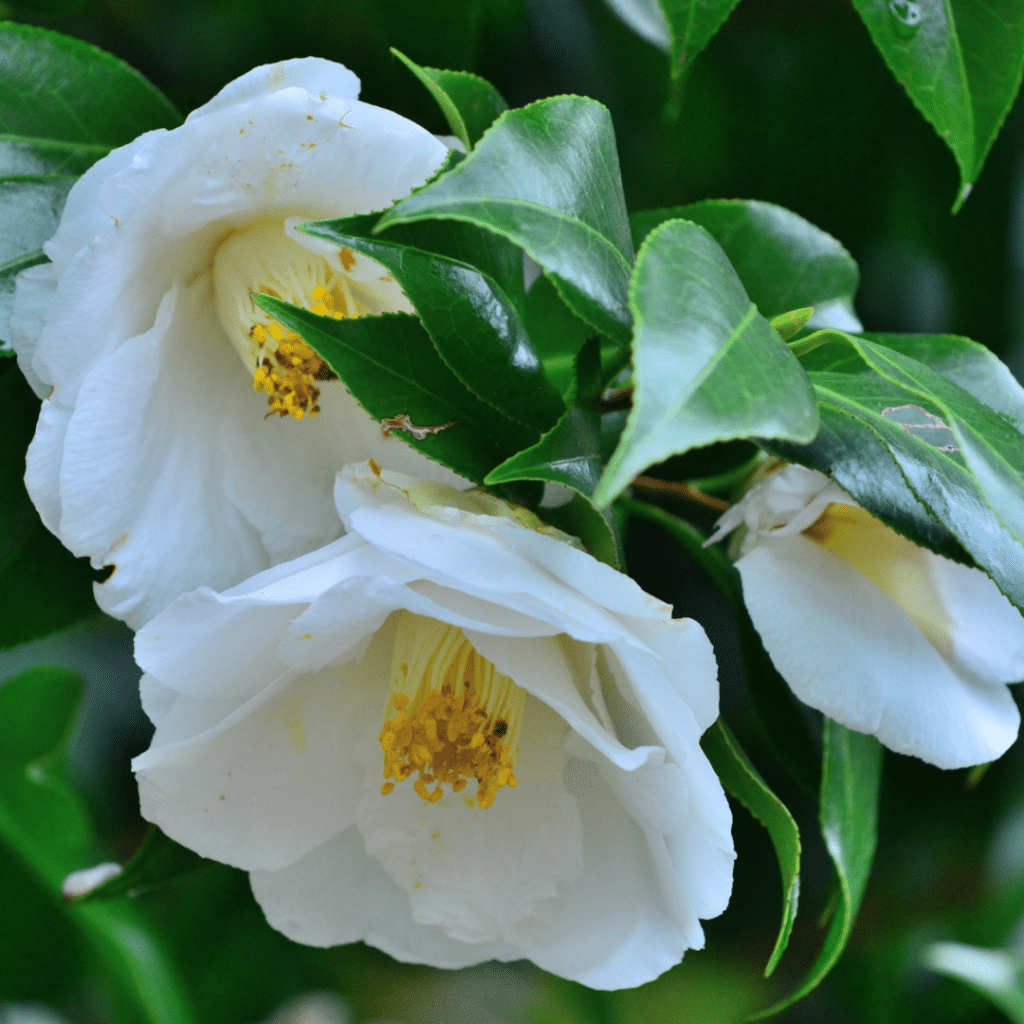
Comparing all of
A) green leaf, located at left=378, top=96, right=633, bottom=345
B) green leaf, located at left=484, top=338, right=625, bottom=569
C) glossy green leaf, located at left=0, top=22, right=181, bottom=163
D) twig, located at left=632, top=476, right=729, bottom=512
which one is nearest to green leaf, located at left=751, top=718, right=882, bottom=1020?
twig, located at left=632, top=476, right=729, bottom=512

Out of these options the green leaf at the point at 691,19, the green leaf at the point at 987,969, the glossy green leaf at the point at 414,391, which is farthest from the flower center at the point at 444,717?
the green leaf at the point at 987,969

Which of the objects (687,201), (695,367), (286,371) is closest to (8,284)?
(286,371)

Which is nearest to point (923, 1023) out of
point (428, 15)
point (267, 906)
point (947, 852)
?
point (947, 852)

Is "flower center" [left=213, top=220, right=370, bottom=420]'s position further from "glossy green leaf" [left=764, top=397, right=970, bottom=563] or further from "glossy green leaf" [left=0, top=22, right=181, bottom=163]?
"glossy green leaf" [left=764, top=397, right=970, bottom=563]

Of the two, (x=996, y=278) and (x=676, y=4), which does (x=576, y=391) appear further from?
(x=996, y=278)

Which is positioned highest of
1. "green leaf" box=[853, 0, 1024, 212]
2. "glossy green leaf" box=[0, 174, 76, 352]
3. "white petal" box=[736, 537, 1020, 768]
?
"green leaf" box=[853, 0, 1024, 212]

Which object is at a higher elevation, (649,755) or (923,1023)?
(649,755)
